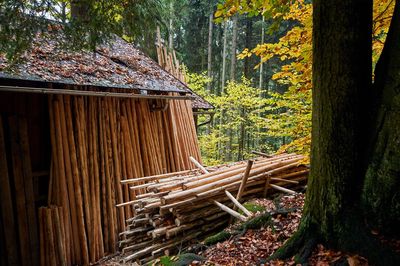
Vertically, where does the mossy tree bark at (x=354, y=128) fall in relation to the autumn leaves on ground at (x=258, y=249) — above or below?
above

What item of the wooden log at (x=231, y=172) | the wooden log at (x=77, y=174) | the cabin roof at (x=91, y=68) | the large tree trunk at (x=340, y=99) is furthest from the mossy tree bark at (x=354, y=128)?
the wooden log at (x=77, y=174)

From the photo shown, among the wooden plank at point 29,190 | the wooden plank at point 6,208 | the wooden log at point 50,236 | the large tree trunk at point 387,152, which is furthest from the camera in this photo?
the wooden log at point 50,236

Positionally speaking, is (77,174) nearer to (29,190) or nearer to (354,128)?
(29,190)

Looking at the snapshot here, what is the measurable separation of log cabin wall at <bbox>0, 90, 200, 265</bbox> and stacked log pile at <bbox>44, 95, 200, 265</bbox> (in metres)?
0.02

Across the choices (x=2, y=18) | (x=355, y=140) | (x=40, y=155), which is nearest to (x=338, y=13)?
(x=355, y=140)

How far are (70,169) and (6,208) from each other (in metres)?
1.32

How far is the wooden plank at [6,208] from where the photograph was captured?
5633mm

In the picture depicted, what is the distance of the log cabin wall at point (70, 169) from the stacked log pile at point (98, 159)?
2 centimetres

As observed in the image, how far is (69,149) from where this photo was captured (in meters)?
6.53

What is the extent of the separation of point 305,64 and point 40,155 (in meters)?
5.40

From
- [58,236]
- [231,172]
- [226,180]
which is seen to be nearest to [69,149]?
[58,236]

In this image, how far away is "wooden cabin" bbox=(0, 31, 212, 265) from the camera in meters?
5.82

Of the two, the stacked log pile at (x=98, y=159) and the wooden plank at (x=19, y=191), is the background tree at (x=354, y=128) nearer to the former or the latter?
the stacked log pile at (x=98, y=159)

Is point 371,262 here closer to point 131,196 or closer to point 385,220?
point 385,220
